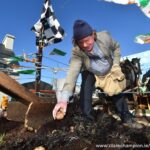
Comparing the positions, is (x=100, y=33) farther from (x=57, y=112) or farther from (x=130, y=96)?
(x=130, y=96)

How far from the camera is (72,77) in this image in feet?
10.9

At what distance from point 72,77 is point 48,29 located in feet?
34.1

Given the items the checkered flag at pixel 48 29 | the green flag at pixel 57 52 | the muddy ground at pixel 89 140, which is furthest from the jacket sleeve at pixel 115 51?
the checkered flag at pixel 48 29

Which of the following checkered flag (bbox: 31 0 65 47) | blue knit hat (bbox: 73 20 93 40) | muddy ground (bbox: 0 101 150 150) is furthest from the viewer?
checkered flag (bbox: 31 0 65 47)

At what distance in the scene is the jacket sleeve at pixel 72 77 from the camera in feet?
9.91

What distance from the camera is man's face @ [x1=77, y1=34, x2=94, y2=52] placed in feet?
11.2

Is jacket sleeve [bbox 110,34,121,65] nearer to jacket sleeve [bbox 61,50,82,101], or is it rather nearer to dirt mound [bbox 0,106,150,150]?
jacket sleeve [bbox 61,50,82,101]

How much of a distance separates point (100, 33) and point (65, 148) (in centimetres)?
166

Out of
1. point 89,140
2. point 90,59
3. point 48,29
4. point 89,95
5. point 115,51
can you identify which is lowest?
point 89,140

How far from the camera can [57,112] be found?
259 centimetres

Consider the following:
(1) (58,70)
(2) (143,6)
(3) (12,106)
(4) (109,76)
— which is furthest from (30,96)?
(1) (58,70)

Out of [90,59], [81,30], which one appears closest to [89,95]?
[90,59]

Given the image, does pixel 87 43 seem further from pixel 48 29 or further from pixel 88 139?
pixel 48 29

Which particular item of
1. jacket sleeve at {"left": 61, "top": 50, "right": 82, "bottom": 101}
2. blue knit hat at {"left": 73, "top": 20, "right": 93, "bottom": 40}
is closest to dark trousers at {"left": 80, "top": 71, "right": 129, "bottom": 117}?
jacket sleeve at {"left": 61, "top": 50, "right": 82, "bottom": 101}
